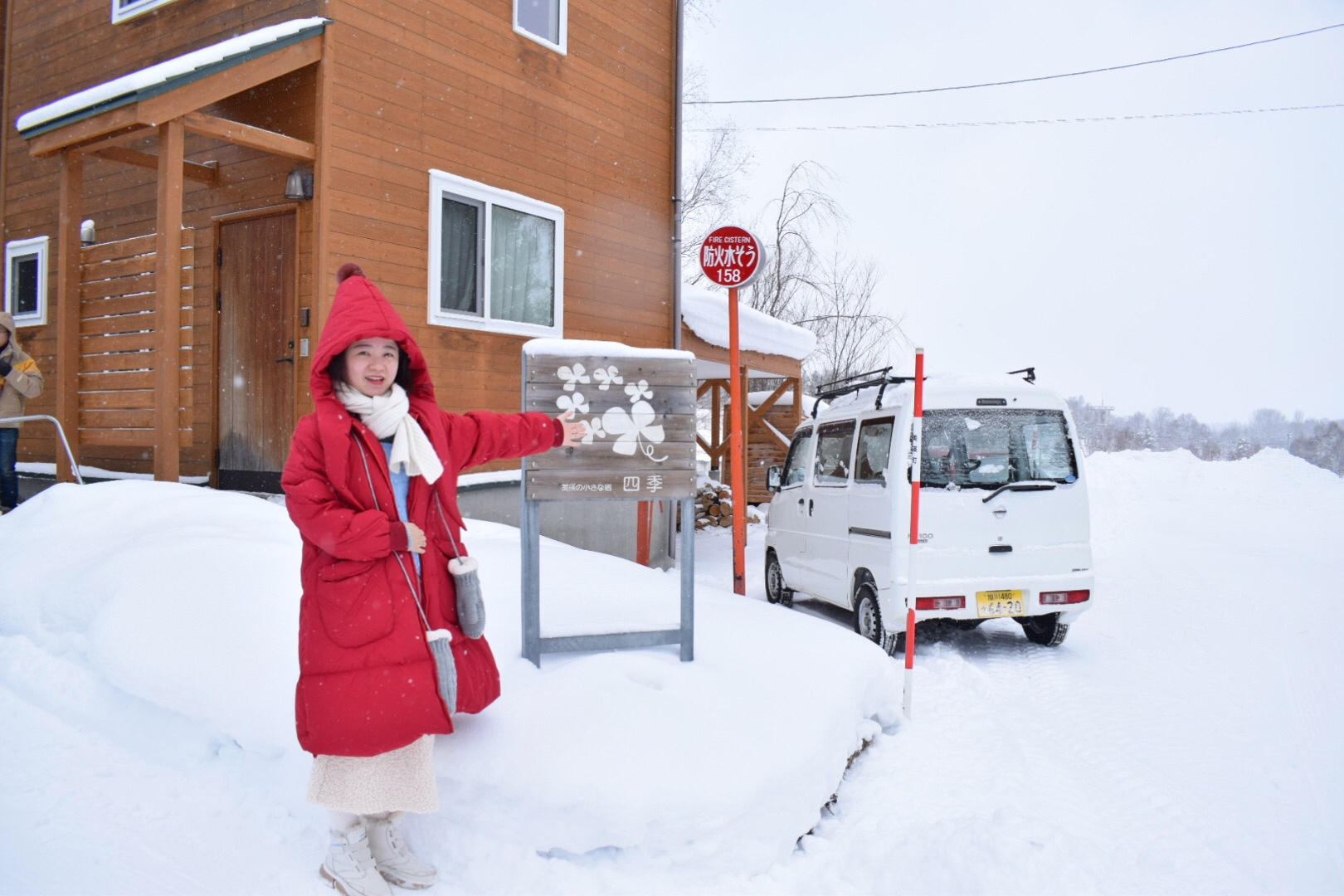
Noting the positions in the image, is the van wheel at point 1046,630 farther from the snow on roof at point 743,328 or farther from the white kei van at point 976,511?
the snow on roof at point 743,328

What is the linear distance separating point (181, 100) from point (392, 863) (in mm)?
5783

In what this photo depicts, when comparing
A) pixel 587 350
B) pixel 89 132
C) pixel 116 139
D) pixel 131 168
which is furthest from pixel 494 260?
pixel 587 350

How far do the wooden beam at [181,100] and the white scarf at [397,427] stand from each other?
191 inches

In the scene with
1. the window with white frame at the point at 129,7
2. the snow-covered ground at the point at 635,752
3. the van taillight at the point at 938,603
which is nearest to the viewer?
the snow-covered ground at the point at 635,752

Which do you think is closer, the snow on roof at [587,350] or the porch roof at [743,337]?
the snow on roof at [587,350]

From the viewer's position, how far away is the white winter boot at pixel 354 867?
8.60 ft

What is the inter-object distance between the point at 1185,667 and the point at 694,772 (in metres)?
4.45

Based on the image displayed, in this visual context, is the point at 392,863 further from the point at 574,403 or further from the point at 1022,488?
the point at 1022,488

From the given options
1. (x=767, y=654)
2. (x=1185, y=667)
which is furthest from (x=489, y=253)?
(x=1185, y=667)

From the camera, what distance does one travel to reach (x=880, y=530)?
6180 mm

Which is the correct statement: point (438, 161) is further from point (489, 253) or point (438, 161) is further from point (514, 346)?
point (514, 346)

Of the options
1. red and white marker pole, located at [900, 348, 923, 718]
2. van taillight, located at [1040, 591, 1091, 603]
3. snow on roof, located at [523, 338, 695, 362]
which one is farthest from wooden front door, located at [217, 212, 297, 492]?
van taillight, located at [1040, 591, 1091, 603]

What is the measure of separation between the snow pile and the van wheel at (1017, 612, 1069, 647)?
2.44 metres

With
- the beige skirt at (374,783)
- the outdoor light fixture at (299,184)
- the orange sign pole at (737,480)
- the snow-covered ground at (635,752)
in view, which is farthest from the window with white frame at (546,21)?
the beige skirt at (374,783)
